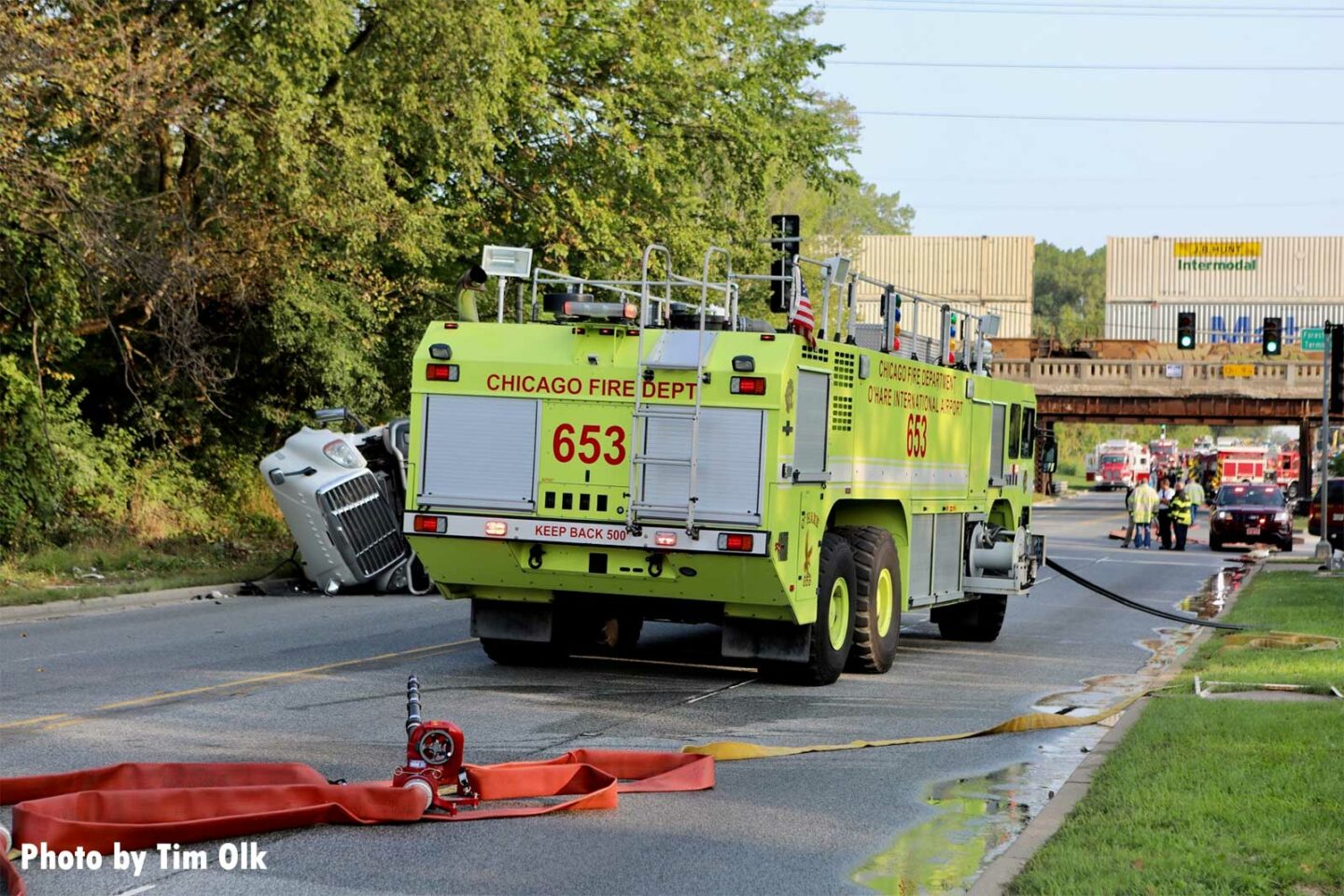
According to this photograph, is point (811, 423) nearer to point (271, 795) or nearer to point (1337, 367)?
point (271, 795)

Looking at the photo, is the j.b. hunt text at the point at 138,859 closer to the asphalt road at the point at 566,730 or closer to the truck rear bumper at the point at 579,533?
the asphalt road at the point at 566,730

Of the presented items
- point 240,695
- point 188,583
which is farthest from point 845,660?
point 188,583

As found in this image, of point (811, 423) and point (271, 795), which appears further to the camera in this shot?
point (811, 423)

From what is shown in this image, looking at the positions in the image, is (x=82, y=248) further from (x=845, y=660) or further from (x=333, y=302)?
(x=845, y=660)

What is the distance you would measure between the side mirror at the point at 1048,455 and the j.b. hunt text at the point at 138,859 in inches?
543

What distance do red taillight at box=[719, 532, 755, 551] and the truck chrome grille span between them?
988 centimetres

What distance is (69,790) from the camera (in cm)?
787

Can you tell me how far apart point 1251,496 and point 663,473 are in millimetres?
32950

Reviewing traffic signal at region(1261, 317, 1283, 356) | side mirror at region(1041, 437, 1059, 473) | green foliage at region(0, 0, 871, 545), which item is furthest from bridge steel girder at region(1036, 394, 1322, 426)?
side mirror at region(1041, 437, 1059, 473)

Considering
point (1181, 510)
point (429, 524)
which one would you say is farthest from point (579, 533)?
point (1181, 510)

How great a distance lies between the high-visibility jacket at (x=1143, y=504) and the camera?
4103cm

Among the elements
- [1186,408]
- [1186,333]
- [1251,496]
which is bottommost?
[1251,496]

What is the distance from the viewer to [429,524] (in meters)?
12.8

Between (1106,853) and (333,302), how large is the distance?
22611mm
